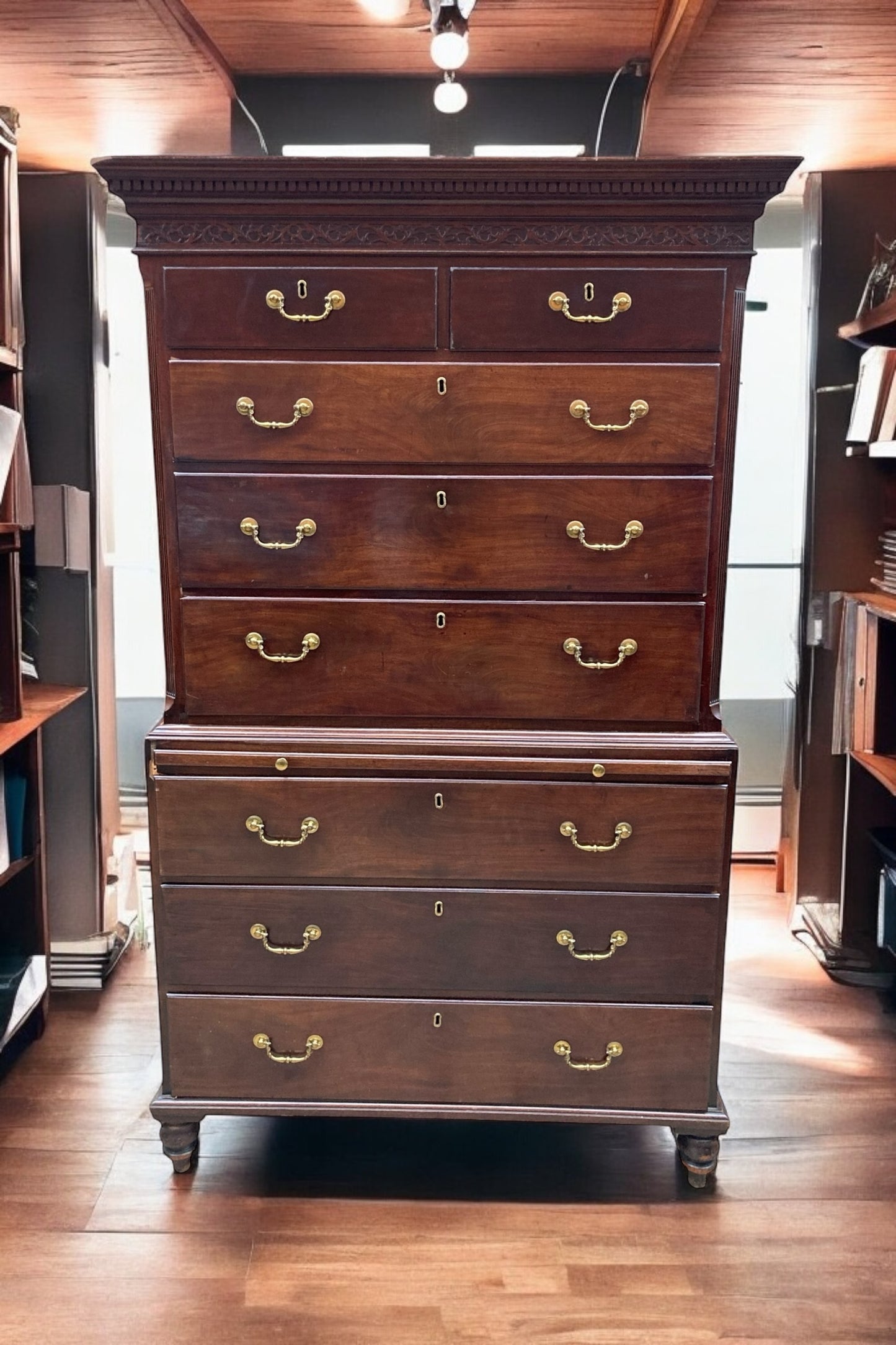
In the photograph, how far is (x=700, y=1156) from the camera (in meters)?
2.12

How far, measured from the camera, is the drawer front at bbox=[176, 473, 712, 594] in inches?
78.3

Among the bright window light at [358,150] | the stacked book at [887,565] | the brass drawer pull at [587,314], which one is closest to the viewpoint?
the brass drawer pull at [587,314]

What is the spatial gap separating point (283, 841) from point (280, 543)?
53 centimetres

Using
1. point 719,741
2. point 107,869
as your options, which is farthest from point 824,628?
point 107,869

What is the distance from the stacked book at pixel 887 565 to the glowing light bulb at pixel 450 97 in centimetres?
144

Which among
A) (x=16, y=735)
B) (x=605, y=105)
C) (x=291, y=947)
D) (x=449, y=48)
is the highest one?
(x=605, y=105)

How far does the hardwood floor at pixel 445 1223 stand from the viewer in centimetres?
180

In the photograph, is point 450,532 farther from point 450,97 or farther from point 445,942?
point 450,97

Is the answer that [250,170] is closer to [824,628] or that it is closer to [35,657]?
[35,657]

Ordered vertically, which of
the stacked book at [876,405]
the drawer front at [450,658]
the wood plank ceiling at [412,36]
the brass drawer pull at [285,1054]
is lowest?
the brass drawer pull at [285,1054]

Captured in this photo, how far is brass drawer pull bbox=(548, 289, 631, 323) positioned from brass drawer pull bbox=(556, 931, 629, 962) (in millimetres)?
1069

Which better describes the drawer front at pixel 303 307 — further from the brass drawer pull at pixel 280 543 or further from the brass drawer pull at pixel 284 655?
the brass drawer pull at pixel 284 655

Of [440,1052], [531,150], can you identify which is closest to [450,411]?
[531,150]

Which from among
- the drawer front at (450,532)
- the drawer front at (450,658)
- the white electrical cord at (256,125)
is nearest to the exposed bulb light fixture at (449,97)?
the white electrical cord at (256,125)
